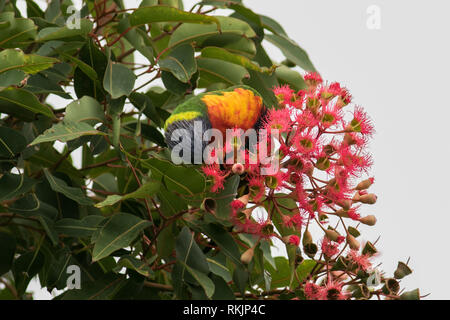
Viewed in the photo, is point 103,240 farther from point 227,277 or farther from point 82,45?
point 82,45

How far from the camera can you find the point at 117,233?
1379mm

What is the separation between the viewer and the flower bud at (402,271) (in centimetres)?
123

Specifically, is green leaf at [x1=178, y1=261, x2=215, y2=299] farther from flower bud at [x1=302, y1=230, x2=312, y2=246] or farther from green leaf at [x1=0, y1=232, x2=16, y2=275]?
green leaf at [x1=0, y1=232, x2=16, y2=275]

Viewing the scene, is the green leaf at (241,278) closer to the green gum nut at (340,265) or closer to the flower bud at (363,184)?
the green gum nut at (340,265)

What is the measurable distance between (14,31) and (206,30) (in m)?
0.45

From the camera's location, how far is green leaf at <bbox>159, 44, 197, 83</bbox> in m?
1.46

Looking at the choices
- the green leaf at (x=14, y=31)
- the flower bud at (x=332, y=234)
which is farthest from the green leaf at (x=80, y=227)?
the flower bud at (x=332, y=234)

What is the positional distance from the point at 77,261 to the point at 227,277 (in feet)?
1.27

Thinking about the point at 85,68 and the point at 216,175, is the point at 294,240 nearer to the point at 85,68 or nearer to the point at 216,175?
the point at 216,175

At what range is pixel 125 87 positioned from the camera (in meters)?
1.42

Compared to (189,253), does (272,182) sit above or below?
above

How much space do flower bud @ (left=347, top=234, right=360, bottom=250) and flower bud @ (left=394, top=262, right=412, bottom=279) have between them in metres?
0.09

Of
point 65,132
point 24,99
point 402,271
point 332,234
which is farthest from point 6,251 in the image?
point 402,271
